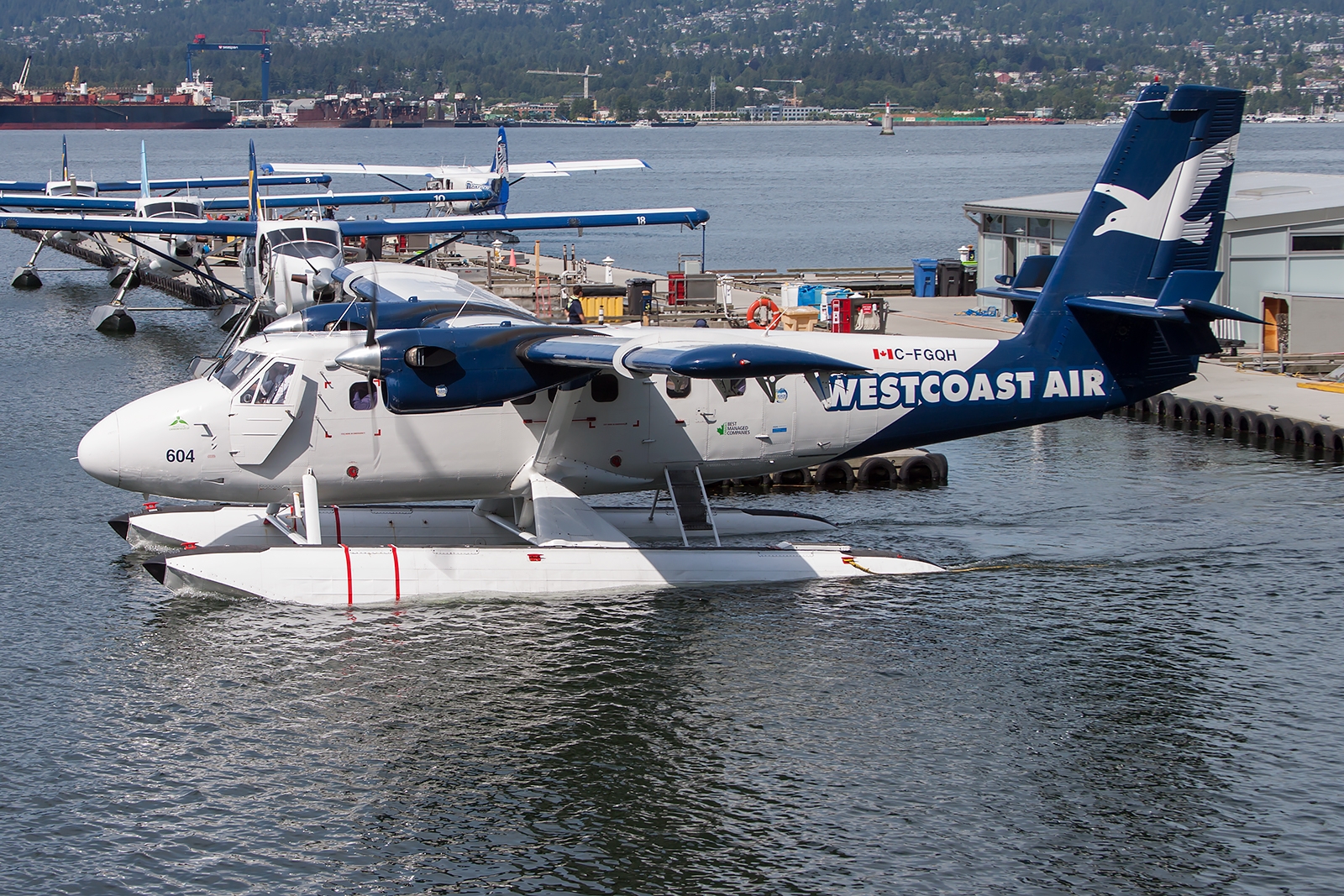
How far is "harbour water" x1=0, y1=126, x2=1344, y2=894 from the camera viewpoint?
41.6ft

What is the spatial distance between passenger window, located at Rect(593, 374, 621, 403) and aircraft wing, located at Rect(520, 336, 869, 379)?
1778 mm

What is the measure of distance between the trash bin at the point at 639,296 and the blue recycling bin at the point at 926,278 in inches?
436

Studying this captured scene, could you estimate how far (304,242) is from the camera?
1545 inches

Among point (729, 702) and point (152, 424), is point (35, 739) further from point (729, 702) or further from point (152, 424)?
point (729, 702)

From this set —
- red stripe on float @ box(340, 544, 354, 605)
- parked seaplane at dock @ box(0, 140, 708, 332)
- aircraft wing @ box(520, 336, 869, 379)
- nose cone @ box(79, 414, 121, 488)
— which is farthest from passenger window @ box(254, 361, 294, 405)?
parked seaplane at dock @ box(0, 140, 708, 332)

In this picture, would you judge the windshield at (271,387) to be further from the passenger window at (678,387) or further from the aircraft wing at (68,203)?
the aircraft wing at (68,203)

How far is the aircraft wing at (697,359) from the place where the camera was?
1673cm

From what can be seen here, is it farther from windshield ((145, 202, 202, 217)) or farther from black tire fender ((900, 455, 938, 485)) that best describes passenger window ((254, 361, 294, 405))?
windshield ((145, 202, 202, 217))

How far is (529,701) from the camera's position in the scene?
53.0 feet

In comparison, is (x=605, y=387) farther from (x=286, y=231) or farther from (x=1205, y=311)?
(x=286, y=231)

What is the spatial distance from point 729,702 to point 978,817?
142 inches

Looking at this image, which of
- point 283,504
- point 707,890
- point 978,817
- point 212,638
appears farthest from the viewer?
point 283,504

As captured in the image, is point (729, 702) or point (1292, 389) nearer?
point (729, 702)


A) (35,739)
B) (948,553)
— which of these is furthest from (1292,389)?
(35,739)
